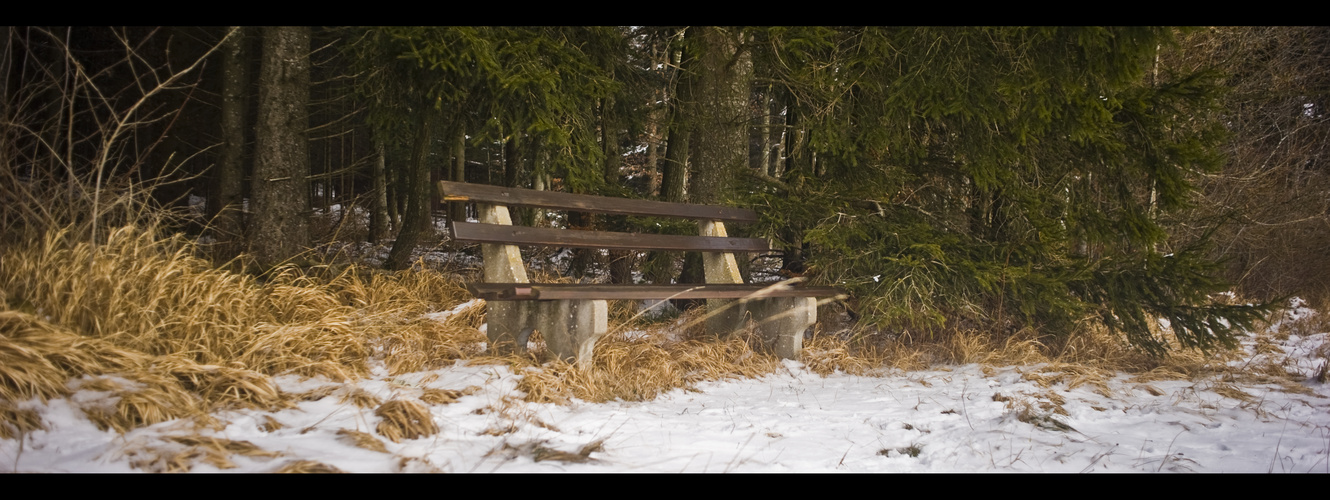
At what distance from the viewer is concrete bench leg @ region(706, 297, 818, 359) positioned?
5.20 m

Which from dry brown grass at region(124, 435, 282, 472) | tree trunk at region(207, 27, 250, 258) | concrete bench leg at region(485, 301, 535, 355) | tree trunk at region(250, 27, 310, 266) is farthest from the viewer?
tree trunk at region(207, 27, 250, 258)

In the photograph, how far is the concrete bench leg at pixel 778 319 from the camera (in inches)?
205

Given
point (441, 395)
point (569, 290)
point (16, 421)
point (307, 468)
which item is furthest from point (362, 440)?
point (569, 290)

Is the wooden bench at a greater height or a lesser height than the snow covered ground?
greater

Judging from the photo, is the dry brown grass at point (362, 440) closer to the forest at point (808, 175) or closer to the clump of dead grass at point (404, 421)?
the clump of dead grass at point (404, 421)

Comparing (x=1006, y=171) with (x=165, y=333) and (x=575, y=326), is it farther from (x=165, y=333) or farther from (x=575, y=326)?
(x=165, y=333)

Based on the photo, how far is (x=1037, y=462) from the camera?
300cm

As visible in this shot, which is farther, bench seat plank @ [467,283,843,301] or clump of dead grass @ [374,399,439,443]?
bench seat plank @ [467,283,843,301]

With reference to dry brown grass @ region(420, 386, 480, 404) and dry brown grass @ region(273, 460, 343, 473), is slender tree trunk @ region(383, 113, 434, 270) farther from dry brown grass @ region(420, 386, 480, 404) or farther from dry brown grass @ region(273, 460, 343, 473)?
dry brown grass @ region(273, 460, 343, 473)

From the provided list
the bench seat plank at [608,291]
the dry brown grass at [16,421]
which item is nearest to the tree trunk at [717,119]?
the bench seat plank at [608,291]

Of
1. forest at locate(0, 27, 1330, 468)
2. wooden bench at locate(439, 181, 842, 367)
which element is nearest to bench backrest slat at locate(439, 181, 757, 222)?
wooden bench at locate(439, 181, 842, 367)

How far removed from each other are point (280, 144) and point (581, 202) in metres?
2.98

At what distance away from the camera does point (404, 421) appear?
2824mm
